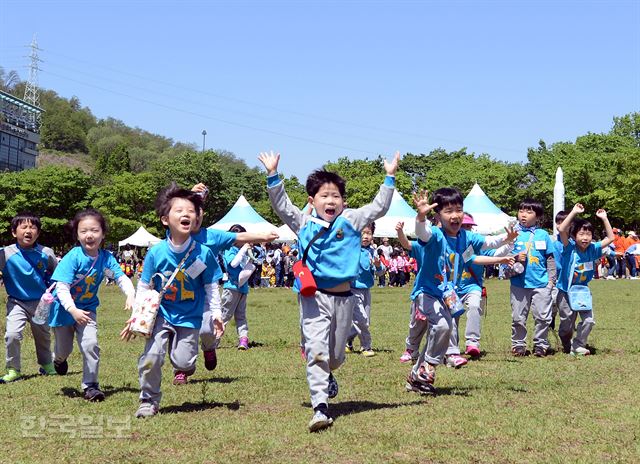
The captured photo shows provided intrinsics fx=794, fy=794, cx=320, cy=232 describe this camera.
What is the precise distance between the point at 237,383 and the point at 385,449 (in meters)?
3.59

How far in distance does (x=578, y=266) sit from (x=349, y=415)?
219 inches

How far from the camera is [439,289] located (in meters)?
8.17

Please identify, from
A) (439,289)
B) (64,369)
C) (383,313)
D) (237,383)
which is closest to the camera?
(439,289)

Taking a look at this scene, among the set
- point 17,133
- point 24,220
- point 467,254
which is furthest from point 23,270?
point 17,133

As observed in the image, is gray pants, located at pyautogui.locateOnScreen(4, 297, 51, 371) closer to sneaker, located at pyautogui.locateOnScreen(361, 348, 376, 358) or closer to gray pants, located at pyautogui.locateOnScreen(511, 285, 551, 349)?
sneaker, located at pyautogui.locateOnScreen(361, 348, 376, 358)

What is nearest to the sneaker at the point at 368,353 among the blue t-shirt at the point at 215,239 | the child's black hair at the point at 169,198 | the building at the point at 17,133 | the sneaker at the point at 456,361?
the sneaker at the point at 456,361

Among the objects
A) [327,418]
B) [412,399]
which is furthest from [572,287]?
[327,418]

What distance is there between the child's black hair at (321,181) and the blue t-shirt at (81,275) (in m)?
2.34

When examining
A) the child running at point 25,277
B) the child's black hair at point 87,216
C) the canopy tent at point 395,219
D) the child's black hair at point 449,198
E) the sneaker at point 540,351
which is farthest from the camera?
the canopy tent at point 395,219

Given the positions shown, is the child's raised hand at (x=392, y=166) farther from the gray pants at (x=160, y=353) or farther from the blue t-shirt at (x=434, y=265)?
the gray pants at (x=160, y=353)

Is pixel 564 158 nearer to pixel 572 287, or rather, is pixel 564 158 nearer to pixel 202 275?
pixel 572 287

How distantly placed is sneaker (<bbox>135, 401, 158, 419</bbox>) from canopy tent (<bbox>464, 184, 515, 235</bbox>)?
101 ft

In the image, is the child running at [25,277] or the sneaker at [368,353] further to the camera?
the sneaker at [368,353]

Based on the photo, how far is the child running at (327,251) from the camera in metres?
6.86
